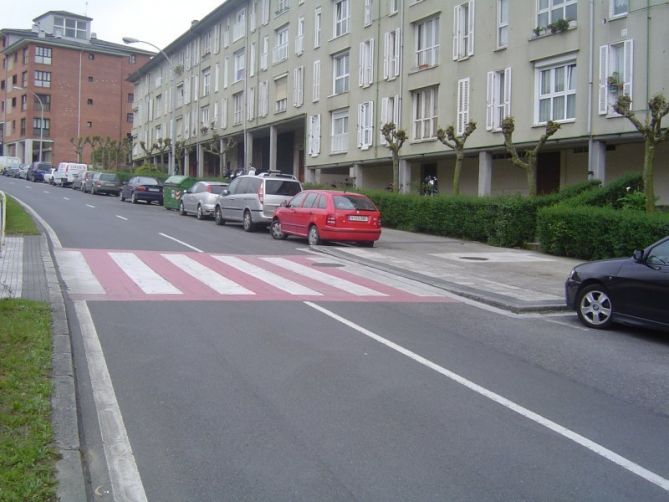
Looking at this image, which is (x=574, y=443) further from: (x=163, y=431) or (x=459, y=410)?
(x=163, y=431)

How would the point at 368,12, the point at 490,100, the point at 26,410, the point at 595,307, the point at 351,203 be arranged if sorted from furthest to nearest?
→ the point at 368,12 < the point at 490,100 < the point at 351,203 < the point at 595,307 < the point at 26,410

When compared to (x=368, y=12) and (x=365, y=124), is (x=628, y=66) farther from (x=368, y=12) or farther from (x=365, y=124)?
(x=368, y=12)

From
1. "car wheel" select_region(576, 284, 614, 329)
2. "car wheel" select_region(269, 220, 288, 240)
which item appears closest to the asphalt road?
"car wheel" select_region(576, 284, 614, 329)

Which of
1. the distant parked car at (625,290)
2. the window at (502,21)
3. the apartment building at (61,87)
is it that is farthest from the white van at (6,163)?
the distant parked car at (625,290)

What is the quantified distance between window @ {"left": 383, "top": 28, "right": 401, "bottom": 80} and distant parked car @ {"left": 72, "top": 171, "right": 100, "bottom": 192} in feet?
76.9

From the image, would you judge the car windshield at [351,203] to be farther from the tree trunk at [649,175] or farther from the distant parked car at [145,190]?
the distant parked car at [145,190]

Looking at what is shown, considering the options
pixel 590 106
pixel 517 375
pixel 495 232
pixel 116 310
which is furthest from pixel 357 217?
pixel 517 375

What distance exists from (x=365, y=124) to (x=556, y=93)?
11.7 metres

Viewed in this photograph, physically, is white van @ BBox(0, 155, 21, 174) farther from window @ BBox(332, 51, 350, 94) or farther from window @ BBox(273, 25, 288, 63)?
window @ BBox(332, 51, 350, 94)

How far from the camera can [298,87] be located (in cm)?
4047

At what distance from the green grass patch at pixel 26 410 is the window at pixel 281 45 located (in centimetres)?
3665

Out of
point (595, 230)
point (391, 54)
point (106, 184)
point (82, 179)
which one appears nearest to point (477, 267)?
point (595, 230)

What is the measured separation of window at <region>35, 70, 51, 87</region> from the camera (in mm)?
82312

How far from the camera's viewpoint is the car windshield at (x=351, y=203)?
19594mm
